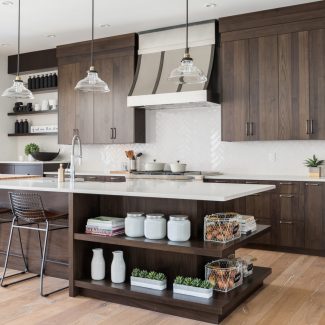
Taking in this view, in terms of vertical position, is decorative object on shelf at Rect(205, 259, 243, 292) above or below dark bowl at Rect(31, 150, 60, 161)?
below

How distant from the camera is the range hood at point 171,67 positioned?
5.51 m

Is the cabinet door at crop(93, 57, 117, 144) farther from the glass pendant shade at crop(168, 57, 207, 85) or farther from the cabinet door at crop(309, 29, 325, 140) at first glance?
the glass pendant shade at crop(168, 57, 207, 85)

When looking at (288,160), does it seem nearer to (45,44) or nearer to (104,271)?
(104,271)

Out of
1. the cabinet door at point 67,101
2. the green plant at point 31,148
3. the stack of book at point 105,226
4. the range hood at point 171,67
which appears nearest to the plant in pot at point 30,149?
the green plant at point 31,148

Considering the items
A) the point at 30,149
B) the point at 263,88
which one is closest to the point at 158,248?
the point at 263,88

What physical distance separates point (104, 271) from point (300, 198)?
8.22 ft

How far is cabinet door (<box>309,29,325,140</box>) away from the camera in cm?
488

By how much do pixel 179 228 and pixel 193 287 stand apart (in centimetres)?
41

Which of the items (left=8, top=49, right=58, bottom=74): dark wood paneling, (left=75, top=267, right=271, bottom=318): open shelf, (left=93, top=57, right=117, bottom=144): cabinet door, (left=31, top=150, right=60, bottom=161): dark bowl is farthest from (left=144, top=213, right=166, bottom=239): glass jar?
(left=8, top=49, right=58, bottom=74): dark wood paneling

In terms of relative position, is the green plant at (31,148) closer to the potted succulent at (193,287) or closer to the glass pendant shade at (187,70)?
the glass pendant shade at (187,70)

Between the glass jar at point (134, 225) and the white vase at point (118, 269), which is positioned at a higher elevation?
the glass jar at point (134, 225)

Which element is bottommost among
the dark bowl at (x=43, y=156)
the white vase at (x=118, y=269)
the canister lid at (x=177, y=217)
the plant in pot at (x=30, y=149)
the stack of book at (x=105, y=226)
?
the white vase at (x=118, y=269)

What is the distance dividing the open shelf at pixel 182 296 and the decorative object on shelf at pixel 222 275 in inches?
1.7

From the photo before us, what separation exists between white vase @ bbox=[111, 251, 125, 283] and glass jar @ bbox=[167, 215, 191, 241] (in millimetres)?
497
